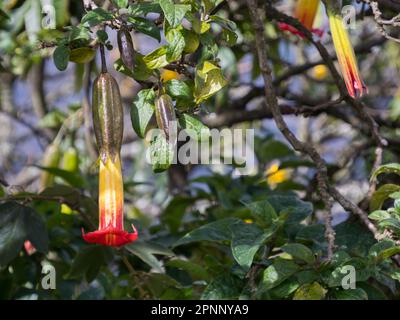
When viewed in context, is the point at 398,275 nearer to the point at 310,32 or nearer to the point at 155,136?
the point at 155,136

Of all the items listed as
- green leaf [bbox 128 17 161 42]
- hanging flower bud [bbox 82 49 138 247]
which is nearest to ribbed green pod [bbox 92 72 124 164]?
hanging flower bud [bbox 82 49 138 247]

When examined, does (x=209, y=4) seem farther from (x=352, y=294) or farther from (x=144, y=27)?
(x=352, y=294)

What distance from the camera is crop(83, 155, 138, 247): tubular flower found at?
1.53 metres

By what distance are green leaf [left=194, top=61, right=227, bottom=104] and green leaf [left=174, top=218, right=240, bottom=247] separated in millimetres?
359

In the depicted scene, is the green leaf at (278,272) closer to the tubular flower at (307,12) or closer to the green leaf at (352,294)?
the green leaf at (352,294)

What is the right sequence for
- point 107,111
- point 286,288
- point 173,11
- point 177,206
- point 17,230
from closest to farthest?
point 173,11 < point 107,111 < point 286,288 < point 17,230 < point 177,206

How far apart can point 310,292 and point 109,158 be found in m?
0.46

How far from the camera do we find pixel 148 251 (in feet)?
6.57

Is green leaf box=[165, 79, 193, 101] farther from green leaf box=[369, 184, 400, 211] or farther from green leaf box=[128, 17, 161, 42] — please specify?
green leaf box=[369, 184, 400, 211]

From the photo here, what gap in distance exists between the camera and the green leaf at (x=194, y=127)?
1524mm

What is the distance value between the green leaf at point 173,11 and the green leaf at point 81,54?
0.64ft

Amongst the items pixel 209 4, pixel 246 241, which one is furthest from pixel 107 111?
pixel 246 241

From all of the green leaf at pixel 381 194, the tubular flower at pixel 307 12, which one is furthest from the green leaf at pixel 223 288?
the tubular flower at pixel 307 12
